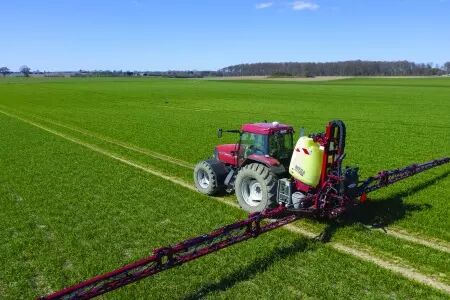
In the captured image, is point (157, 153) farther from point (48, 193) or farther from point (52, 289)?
point (52, 289)

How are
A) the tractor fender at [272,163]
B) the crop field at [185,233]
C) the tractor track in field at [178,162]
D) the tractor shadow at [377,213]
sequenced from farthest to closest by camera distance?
the tractor fender at [272,163], the tractor shadow at [377,213], the tractor track in field at [178,162], the crop field at [185,233]

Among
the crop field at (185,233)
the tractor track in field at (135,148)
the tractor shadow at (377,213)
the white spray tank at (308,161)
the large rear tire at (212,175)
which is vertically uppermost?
the white spray tank at (308,161)

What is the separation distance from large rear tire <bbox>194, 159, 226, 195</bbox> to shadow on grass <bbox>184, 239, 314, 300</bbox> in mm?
4190

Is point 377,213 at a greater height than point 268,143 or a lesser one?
lesser

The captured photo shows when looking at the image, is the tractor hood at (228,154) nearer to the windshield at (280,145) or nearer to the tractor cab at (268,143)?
the tractor cab at (268,143)

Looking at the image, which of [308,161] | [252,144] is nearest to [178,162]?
[252,144]

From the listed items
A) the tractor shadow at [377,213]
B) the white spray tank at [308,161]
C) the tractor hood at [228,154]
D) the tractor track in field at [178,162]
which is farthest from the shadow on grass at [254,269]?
the tractor hood at [228,154]

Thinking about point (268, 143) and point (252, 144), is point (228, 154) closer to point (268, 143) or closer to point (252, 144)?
point (252, 144)

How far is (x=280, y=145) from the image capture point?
42.2 ft

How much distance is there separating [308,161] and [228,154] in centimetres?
371

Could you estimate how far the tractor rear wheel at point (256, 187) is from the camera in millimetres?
11719

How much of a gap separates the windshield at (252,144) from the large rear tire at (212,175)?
114cm

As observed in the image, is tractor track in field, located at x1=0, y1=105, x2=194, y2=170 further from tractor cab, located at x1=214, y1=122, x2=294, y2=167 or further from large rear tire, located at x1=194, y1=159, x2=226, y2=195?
tractor cab, located at x1=214, y1=122, x2=294, y2=167

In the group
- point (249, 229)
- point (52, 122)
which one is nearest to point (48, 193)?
point (249, 229)
